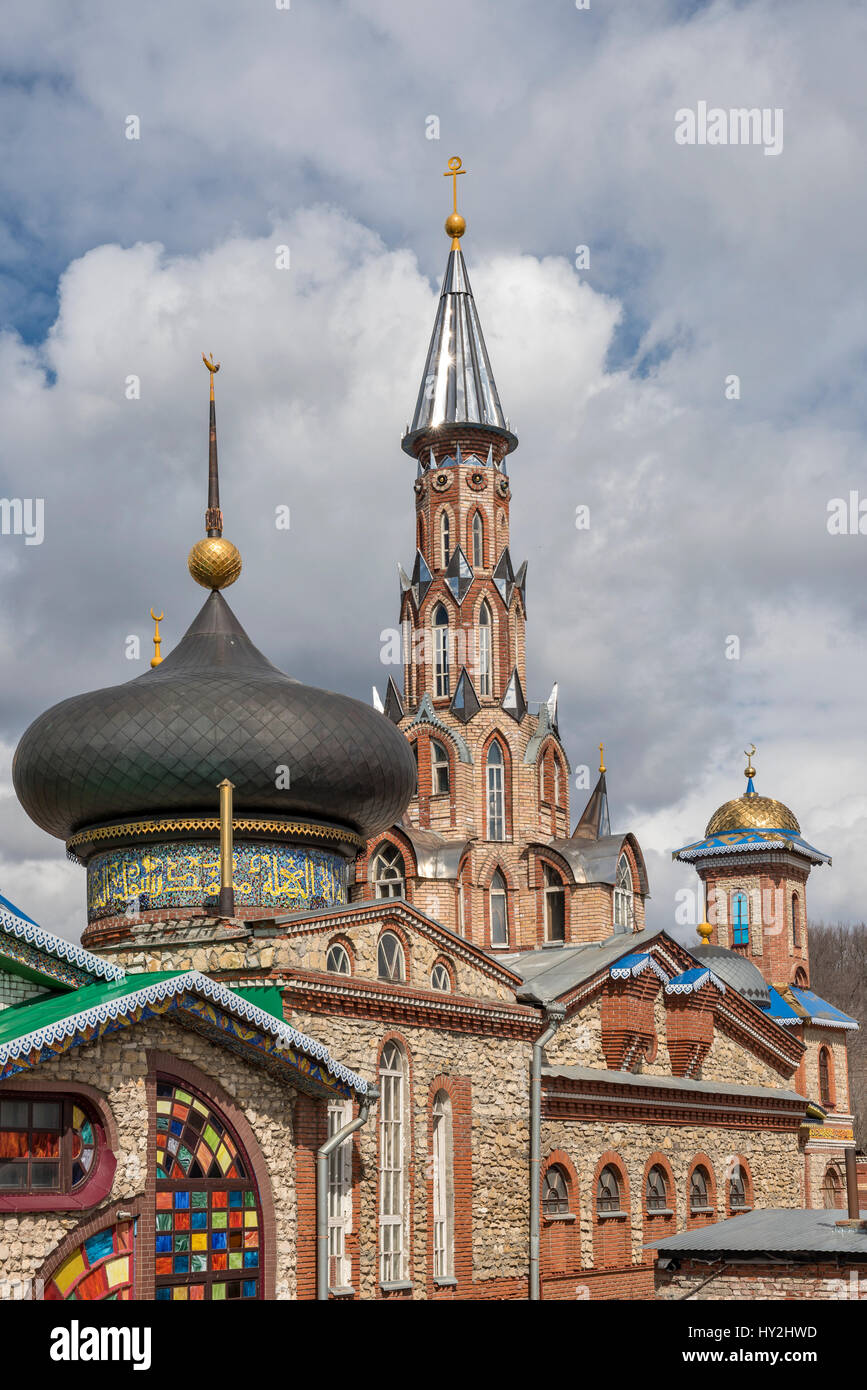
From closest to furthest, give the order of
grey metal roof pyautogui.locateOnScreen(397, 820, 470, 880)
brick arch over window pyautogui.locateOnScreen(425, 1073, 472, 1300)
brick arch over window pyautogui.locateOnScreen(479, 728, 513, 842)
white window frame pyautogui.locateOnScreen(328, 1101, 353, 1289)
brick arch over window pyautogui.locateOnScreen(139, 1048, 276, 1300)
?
brick arch over window pyautogui.locateOnScreen(139, 1048, 276, 1300) → white window frame pyautogui.locateOnScreen(328, 1101, 353, 1289) → brick arch over window pyautogui.locateOnScreen(425, 1073, 472, 1300) → grey metal roof pyautogui.locateOnScreen(397, 820, 470, 880) → brick arch over window pyautogui.locateOnScreen(479, 728, 513, 842)

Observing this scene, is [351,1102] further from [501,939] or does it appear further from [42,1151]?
[501,939]

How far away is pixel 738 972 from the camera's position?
38188mm

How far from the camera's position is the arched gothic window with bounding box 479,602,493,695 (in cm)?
4162

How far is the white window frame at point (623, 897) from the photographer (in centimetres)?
4077

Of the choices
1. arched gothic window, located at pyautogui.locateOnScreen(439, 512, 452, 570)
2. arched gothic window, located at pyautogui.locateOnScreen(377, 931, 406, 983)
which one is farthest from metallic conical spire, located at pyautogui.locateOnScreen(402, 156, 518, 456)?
arched gothic window, located at pyautogui.locateOnScreen(377, 931, 406, 983)

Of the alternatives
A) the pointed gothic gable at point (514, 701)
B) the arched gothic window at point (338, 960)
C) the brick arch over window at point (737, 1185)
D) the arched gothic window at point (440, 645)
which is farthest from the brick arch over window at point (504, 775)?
the arched gothic window at point (338, 960)

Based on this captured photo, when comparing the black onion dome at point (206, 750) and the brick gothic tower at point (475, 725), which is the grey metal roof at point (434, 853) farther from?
the black onion dome at point (206, 750)

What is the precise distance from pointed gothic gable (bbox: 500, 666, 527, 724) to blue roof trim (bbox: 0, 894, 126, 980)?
1062 inches

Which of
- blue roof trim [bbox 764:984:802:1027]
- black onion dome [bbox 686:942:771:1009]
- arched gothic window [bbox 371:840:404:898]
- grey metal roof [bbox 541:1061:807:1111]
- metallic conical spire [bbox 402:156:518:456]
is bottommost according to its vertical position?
grey metal roof [bbox 541:1061:807:1111]

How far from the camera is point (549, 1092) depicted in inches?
843

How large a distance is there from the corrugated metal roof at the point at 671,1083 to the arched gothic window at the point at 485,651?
14764 mm

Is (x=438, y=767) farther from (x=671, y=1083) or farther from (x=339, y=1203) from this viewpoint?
(x=339, y=1203)

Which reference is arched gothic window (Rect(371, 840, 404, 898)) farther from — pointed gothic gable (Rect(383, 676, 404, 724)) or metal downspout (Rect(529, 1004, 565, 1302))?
metal downspout (Rect(529, 1004, 565, 1302))
